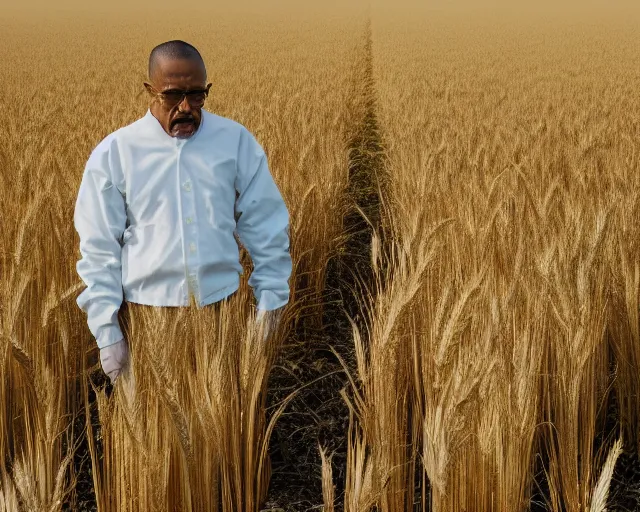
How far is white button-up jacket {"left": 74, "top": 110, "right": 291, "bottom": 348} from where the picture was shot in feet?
4.16

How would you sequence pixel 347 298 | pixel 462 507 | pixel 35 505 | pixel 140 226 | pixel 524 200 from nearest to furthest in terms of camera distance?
pixel 35 505 < pixel 462 507 < pixel 140 226 < pixel 524 200 < pixel 347 298

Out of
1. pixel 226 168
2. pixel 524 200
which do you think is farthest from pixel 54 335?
pixel 524 200

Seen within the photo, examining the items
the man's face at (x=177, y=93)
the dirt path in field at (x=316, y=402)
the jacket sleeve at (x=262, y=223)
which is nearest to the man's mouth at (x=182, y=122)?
the man's face at (x=177, y=93)

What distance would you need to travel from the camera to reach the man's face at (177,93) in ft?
3.93

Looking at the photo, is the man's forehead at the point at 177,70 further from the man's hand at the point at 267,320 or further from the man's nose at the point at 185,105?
the man's hand at the point at 267,320

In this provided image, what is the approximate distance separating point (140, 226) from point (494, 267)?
3.17ft

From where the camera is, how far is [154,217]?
1300 mm

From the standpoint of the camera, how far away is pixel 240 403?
121 centimetres

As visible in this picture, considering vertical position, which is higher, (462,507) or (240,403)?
(240,403)

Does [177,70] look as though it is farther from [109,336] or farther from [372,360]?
[372,360]

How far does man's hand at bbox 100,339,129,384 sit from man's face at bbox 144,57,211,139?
417 millimetres

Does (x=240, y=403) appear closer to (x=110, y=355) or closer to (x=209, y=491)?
(x=209, y=491)

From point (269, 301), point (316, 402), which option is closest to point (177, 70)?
point (269, 301)

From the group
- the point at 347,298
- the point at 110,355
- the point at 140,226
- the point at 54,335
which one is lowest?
the point at 347,298
